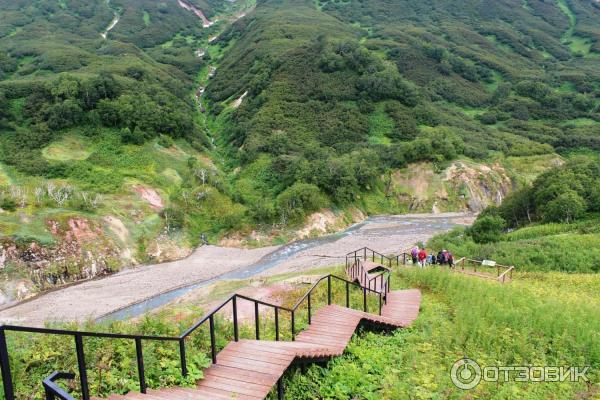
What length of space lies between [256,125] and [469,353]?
67224 mm

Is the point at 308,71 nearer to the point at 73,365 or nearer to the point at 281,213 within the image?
the point at 281,213

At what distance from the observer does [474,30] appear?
140 metres

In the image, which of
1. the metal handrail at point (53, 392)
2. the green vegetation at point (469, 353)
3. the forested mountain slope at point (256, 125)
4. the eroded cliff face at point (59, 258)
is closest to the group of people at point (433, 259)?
the green vegetation at point (469, 353)

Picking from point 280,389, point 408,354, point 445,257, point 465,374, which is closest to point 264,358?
point 280,389

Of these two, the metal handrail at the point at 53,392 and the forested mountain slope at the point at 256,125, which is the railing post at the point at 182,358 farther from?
the forested mountain slope at the point at 256,125

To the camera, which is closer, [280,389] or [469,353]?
[280,389]

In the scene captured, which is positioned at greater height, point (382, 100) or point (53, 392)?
point (53, 392)

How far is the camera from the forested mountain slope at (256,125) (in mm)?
41062

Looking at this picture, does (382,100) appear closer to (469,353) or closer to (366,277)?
(366,277)

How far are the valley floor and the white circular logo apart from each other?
18801mm

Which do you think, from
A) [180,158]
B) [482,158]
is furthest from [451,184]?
[180,158]

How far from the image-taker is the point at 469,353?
27.0ft

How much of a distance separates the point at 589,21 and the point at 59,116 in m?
185

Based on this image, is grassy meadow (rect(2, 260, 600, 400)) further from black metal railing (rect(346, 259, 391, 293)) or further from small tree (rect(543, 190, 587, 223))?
small tree (rect(543, 190, 587, 223))
